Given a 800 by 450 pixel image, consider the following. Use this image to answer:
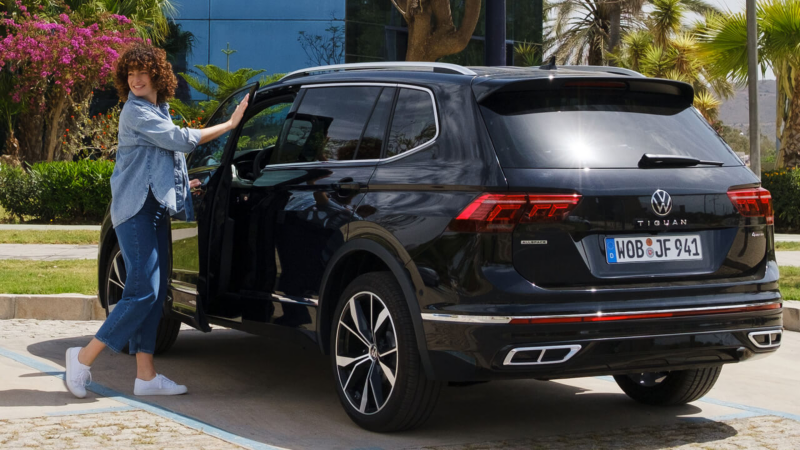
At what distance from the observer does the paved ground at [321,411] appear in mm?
4938

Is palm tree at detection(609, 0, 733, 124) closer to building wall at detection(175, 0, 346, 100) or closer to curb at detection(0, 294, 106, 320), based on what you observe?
building wall at detection(175, 0, 346, 100)

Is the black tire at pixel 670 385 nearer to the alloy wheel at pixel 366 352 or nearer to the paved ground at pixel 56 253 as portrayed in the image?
the alloy wheel at pixel 366 352

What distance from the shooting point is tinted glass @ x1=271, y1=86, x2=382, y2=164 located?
5.41m

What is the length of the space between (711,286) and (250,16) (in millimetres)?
24545

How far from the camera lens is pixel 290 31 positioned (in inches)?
1096

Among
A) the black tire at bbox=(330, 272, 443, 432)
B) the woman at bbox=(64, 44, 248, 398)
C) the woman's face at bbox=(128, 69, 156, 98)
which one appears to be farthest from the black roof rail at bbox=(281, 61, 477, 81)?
the black tire at bbox=(330, 272, 443, 432)

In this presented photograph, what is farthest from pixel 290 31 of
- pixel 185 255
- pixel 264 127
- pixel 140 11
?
pixel 264 127

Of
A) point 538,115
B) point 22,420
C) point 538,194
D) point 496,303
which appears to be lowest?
point 22,420

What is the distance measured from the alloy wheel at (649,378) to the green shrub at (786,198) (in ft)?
48.8

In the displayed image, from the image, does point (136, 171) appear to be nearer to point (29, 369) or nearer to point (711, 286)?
point (29, 369)

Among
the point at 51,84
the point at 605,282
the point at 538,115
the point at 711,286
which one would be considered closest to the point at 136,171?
the point at 538,115

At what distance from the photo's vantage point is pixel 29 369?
6.56m

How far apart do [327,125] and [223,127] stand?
0.62 m

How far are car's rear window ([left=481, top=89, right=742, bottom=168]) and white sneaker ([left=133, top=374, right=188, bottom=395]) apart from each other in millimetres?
2450
